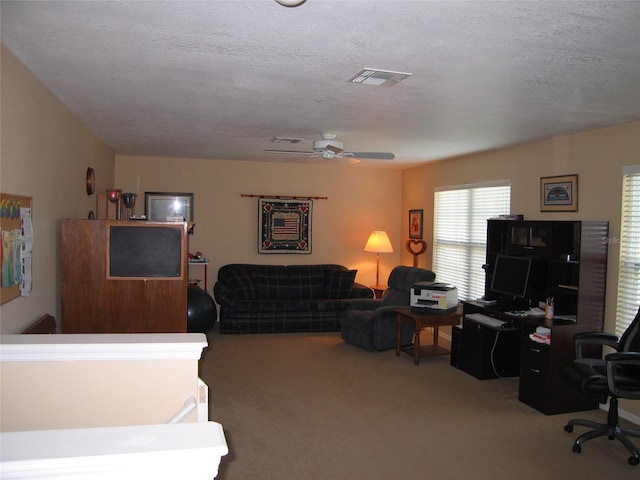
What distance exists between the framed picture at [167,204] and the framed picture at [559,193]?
466 cm

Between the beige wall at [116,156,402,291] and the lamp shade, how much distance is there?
Answer: 0.42m

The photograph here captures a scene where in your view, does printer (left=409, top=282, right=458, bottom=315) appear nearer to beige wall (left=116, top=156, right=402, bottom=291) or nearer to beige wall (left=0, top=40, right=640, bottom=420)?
beige wall (left=0, top=40, right=640, bottom=420)

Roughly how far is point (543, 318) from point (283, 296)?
12.3 ft

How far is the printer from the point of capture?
551 centimetres

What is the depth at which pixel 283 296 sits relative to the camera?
23.6 ft

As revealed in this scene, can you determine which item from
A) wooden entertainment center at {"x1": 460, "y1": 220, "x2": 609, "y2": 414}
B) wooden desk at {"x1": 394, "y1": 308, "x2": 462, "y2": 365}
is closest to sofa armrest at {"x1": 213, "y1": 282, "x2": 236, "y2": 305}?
wooden desk at {"x1": 394, "y1": 308, "x2": 462, "y2": 365}

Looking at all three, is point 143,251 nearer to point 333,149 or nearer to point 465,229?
point 333,149

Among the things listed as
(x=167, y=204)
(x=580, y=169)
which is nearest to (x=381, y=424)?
(x=580, y=169)

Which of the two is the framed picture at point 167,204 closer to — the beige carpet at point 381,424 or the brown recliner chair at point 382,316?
the beige carpet at point 381,424

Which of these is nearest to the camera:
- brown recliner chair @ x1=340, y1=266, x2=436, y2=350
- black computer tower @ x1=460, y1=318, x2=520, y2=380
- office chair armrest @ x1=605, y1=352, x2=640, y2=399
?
office chair armrest @ x1=605, y1=352, x2=640, y2=399

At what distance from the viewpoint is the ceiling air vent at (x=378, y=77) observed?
278 cm

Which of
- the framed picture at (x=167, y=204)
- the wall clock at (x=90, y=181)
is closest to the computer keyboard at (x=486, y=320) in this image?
the wall clock at (x=90, y=181)

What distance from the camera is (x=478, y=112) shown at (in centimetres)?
378

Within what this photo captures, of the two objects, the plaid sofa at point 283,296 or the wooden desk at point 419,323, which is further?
the plaid sofa at point 283,296
